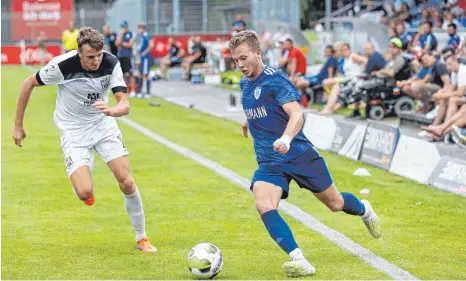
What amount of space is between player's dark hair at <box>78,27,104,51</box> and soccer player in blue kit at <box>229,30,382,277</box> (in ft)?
4.29

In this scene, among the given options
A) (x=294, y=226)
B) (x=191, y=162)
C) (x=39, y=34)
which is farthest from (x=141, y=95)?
(x=39, y=34)

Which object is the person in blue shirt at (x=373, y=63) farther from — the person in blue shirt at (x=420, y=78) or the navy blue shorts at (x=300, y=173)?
the navy blue shorts at (x=300, y=173)

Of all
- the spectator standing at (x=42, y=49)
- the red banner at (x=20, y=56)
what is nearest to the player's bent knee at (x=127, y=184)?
the spectator standing at (x=42, y=49)

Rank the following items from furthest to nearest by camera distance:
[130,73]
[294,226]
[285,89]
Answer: [130,73] → [294,226] → [285,89]

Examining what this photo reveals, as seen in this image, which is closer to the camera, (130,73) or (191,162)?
(191,162)

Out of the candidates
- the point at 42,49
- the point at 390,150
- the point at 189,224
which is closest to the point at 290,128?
the point at 189,224

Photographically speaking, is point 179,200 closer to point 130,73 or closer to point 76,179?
point 76,179

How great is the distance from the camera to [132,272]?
8.70 metres

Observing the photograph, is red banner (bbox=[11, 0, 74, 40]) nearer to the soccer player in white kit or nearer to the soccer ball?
the soccer player in white kit

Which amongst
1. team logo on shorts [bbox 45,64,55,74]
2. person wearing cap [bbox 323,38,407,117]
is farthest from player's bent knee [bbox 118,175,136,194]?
person wearing cap [bbox 323,38,407,117]

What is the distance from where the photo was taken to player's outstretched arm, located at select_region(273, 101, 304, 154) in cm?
788

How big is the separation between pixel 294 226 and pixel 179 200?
7.67 feet

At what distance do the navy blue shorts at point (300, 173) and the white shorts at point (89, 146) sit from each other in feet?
5.28

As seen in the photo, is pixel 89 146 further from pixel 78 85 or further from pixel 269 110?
pixel 269 110
